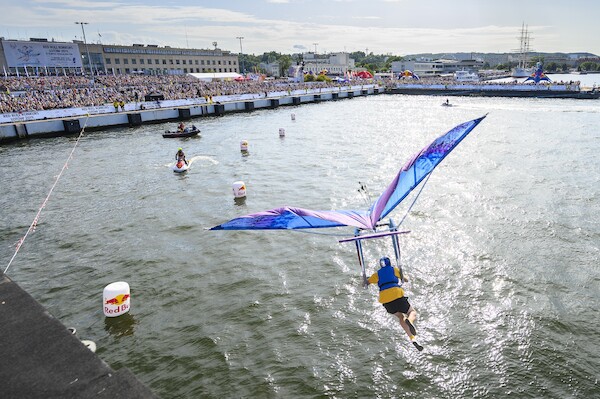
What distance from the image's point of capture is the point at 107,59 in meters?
125

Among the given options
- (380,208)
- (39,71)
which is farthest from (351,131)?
(39,71)

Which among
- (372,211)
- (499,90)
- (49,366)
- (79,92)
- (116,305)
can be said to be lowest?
(116,305)

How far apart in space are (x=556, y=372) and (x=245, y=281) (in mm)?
8852

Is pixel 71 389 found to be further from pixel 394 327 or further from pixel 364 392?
pixel 394 327

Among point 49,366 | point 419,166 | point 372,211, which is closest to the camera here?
point 49,366

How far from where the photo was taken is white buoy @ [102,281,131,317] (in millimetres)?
11141

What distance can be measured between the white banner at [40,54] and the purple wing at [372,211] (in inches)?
4278

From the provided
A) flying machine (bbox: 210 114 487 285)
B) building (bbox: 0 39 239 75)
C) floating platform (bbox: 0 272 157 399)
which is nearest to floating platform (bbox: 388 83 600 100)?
building (bbox: 0 39 239 75)

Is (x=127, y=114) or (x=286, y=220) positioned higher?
(x=127, y=114)

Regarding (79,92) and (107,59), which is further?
(107,59)

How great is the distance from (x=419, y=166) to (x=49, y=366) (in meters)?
7.63

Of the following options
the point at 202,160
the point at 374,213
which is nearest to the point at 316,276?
the point at 374,213

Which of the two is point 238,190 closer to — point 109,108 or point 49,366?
point 49,366

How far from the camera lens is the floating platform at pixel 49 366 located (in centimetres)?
565
